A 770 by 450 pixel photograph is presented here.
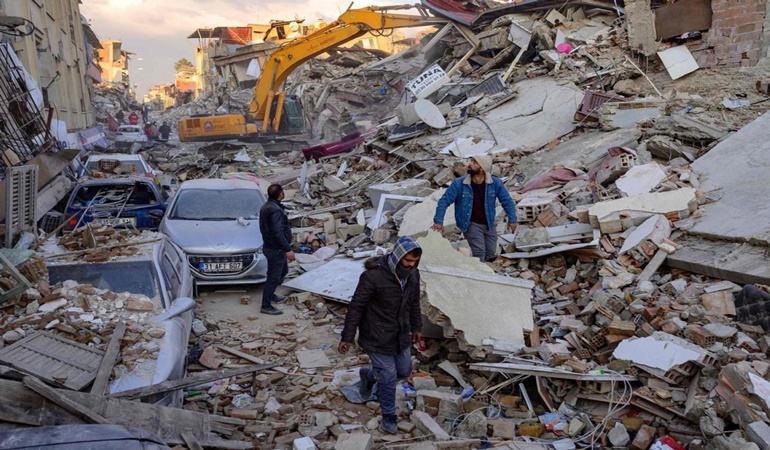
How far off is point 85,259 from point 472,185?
4.31 metres

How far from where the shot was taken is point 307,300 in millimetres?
8602

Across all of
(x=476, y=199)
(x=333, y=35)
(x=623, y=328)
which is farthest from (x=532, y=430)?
(x=333, y=35)

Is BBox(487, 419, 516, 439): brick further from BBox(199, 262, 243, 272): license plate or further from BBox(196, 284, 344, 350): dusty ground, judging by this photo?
BBox(199, 262, 243, 272): license plate

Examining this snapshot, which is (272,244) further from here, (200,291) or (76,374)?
(76,374)

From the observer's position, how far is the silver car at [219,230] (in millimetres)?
8781

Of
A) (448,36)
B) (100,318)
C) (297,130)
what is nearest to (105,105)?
(297,130)

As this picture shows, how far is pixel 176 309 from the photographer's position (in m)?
5.73

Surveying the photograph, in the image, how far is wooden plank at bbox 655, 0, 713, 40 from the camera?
535 inches

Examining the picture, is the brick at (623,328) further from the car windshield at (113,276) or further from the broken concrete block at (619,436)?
the car windshield at (113,276)

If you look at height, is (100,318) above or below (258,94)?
below

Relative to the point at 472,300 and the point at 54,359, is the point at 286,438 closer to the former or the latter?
the point at 54,359

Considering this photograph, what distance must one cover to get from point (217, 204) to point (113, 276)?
421 cm

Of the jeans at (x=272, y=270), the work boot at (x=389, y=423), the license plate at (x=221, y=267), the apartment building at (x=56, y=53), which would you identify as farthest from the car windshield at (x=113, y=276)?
the apartment building at (x=56, y=53)

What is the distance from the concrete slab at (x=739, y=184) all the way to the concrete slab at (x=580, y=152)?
1810 millimetres
